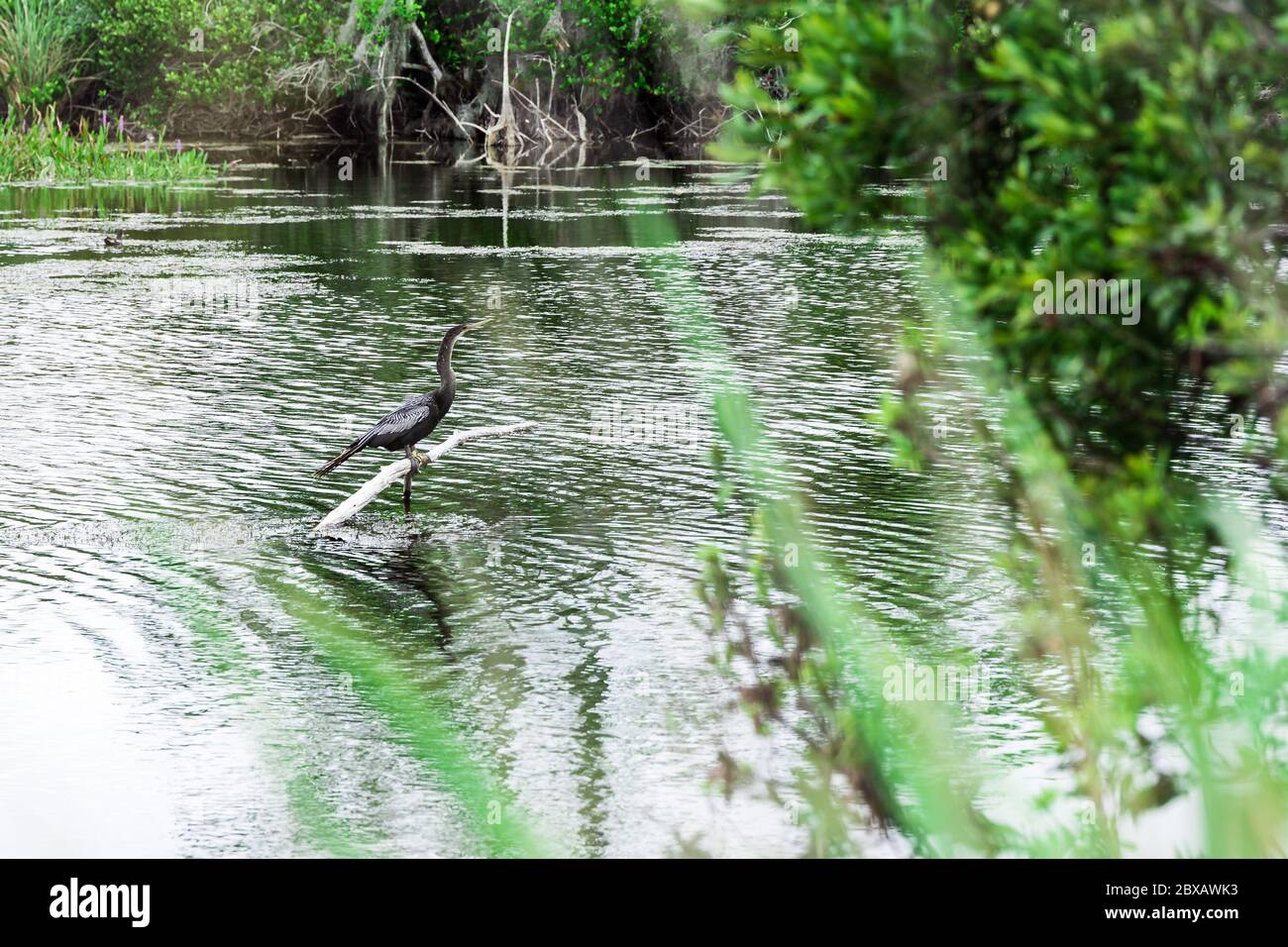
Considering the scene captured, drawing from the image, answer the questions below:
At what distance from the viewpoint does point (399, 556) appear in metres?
13.2

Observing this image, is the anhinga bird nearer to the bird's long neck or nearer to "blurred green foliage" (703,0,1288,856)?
the bird's long neck

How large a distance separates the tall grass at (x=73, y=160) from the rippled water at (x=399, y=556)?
16.2 meters

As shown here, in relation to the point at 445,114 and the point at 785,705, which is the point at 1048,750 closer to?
the point at 785,705

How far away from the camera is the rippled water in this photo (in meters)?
8.70

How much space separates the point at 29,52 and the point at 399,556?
45.0 m

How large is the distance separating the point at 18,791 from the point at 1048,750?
479cm

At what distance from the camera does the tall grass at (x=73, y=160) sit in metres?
44.4

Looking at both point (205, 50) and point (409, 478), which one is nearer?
point (409, 478)

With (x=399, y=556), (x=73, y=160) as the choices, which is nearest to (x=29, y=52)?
(x=73, y=160)

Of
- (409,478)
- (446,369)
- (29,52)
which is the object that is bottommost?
(409,478)

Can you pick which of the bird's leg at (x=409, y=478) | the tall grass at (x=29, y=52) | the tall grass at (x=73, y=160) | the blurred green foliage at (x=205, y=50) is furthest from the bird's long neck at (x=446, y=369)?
the blurred green foliage at (x=205, y=50)

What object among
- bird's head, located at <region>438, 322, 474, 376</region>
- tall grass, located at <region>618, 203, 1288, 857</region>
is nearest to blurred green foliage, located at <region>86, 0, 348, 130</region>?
bird's head, located at <region>438, 322, 474, 376</region>

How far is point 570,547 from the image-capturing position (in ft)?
44.0
